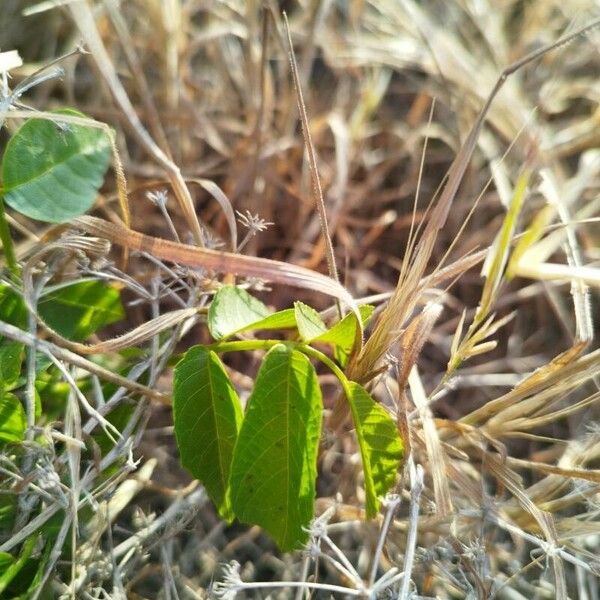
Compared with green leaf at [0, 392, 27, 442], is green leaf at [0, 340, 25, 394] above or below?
above

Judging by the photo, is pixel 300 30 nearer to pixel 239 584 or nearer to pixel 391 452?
pixel 391 452

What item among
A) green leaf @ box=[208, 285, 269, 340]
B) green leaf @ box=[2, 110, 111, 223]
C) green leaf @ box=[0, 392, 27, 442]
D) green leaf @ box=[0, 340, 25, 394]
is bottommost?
green leaf @ box=[0, 392, 27, 442]

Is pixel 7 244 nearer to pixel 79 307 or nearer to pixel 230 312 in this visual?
pixel 79 307

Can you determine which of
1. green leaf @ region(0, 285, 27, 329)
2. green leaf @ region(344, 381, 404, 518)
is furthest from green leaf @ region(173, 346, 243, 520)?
green leaf @ region(0, 285, 27, 329)

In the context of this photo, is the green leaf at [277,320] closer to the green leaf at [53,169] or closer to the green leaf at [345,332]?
the green leaf at [345,332]

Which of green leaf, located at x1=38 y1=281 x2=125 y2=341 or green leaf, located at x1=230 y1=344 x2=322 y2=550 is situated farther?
green leaf, located at x1=38 y1=281 x2=125 y2=341

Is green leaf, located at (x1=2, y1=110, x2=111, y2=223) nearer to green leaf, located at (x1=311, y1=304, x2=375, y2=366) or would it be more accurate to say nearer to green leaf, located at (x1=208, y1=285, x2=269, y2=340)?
green leaf, located at (x1=208, y1=285, x2=269, y2=340)
